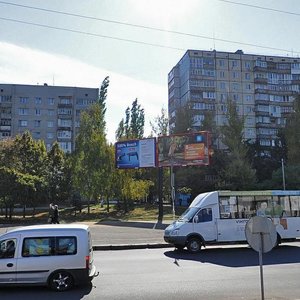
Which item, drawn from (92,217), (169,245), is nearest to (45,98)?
(92,217)

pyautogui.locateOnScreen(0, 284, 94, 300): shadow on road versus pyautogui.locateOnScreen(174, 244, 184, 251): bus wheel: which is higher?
pyautogui.locateOnScreen(0, 284, 94, 300): shadow on road

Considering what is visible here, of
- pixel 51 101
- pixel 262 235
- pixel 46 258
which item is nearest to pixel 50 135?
pixel 51 101

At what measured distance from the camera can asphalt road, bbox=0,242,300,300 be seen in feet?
32.0

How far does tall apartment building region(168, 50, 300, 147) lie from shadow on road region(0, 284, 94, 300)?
80.1 metres

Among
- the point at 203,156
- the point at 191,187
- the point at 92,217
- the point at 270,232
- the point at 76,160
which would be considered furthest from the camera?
the point at 191,187

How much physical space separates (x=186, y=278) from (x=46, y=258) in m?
4.00

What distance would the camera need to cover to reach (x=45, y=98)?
306 ft

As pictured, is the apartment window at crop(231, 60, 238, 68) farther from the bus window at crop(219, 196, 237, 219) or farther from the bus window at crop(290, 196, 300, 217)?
the bus window at crop(219, 196, 237, 219)

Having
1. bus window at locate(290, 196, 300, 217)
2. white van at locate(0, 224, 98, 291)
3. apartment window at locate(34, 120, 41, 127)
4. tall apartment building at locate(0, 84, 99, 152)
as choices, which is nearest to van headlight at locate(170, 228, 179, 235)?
bus window at locate(290, 196, 300, 217)

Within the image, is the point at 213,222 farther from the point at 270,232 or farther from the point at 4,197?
the point at 4,197

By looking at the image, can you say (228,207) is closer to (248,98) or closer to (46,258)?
(46,258)

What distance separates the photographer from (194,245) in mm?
18062

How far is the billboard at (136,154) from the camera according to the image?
37.3m

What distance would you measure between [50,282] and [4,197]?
2852 centimetres
